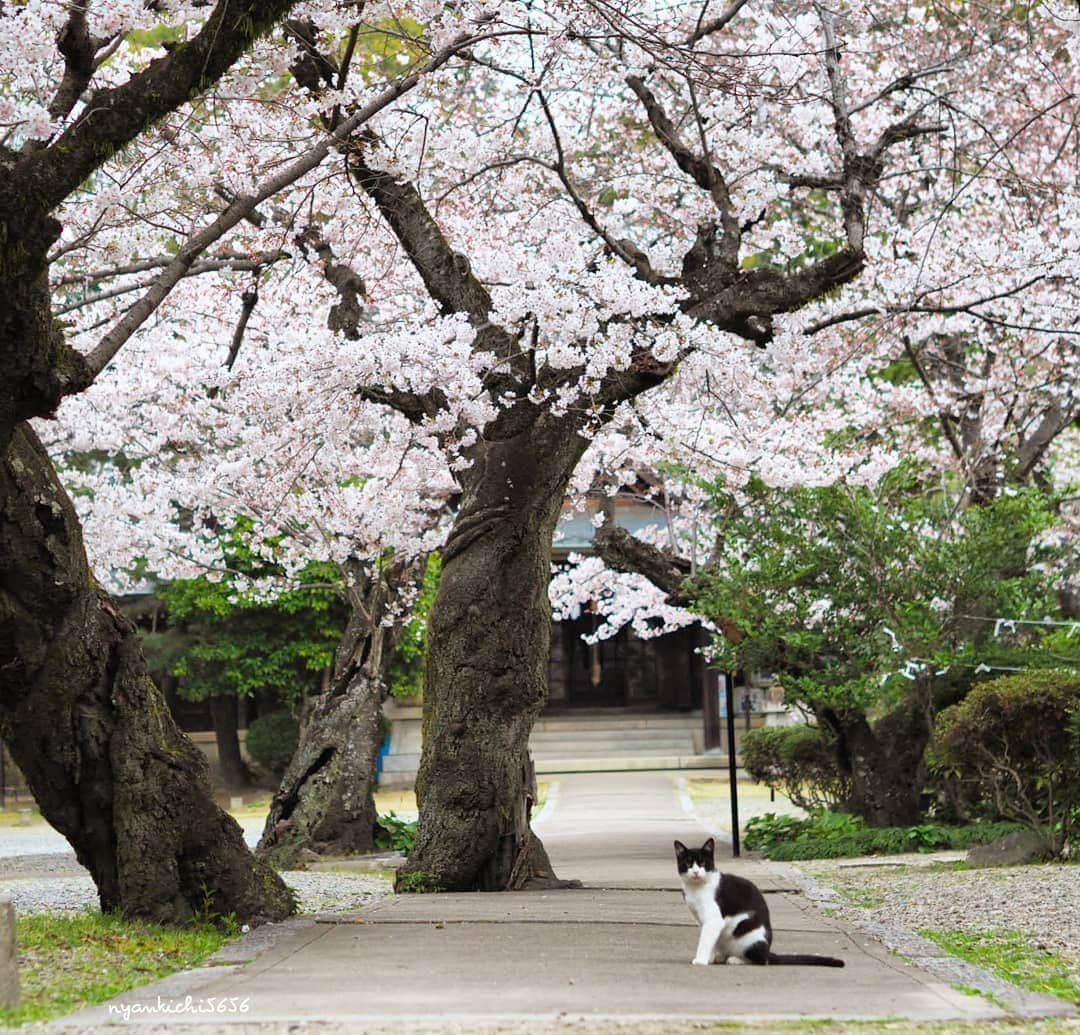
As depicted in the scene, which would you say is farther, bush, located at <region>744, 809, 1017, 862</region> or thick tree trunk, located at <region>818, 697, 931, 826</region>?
thick tree trunk, located at <region>818, 697, 931, 826</region>

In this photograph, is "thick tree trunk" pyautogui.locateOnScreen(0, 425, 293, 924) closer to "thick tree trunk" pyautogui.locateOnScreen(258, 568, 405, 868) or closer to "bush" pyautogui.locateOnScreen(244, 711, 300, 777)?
"thick tree trunk" pyautogui.locateOnScreen(258, 568, 405, 868)

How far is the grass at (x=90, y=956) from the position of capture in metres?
5.47

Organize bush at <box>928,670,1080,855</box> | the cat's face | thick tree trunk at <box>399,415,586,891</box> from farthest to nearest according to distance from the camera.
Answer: bush at <box>928,670,1080,855</box> → thick tree trunk at <box>399,415,586,891</box> → the cat's face

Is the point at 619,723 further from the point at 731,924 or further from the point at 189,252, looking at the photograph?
the point at 189,252

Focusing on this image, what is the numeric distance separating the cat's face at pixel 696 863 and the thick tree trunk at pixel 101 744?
9.07 feet

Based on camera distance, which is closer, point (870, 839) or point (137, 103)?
point (137, 103)

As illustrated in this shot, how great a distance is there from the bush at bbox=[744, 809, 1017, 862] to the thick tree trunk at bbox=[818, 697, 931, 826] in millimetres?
196

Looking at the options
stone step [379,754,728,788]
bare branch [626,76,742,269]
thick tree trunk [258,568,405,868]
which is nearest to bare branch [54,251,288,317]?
bare branch [626,76,742,269]

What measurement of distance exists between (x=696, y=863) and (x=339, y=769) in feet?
29.6

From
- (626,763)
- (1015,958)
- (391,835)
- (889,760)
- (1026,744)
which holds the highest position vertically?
(1026,744)

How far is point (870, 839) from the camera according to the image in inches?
524

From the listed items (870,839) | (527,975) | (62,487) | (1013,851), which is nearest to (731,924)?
(527,975)

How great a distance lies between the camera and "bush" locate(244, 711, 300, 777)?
26.1 metres

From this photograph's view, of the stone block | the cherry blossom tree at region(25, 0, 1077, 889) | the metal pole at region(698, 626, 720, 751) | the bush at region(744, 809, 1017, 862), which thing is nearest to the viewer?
the cherry blossom tree at region(25, 0, 1077, 889)
